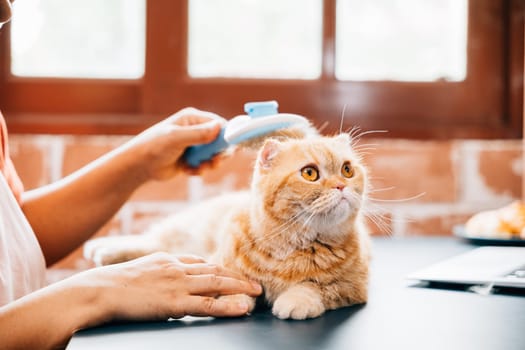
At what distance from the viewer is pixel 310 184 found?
0.73 metres

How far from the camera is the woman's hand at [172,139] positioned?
1.01 meters

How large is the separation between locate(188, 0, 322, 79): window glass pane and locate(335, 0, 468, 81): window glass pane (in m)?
0.09

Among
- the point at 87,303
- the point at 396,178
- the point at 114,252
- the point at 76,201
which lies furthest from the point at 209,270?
the point at 396,178

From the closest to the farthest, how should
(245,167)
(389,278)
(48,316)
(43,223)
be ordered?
(48,316) → (389,278) → (43,223) → (245,167)

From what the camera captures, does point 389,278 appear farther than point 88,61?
No

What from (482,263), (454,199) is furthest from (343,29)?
(482,263)

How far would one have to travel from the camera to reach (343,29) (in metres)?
1.60

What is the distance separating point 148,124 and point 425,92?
2.54 feet

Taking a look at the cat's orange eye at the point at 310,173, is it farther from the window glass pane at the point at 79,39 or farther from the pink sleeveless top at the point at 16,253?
the window glass pane at the point at 79,39

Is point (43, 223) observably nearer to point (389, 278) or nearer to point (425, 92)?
point (389, 278)

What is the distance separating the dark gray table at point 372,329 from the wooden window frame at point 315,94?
0.85 meters

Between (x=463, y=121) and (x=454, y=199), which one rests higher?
(x=463, y=121)

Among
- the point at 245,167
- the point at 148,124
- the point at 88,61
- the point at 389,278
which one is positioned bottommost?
the point at 389,278

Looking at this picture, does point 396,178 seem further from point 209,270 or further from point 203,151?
point 209,270
